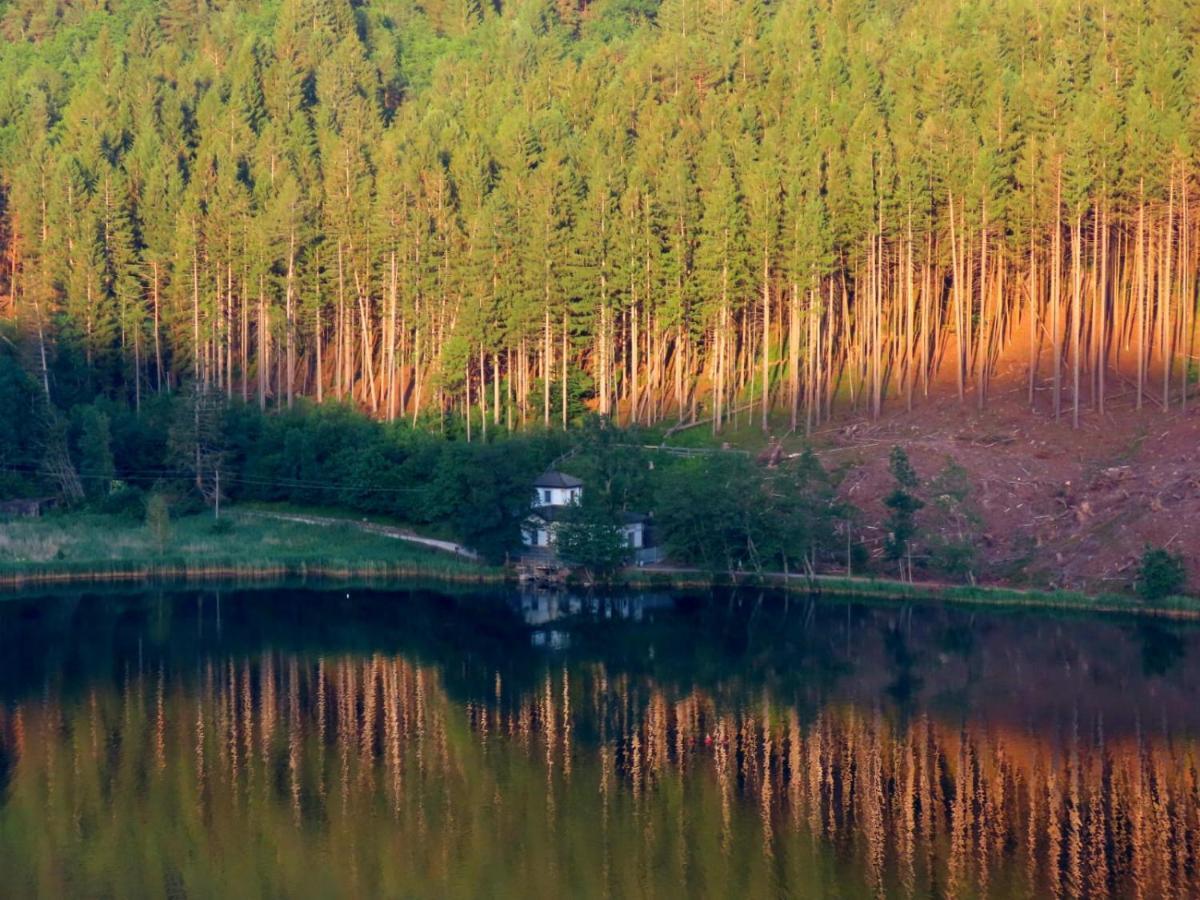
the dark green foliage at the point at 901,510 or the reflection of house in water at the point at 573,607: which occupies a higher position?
the dark green foliage at the point at 901,510

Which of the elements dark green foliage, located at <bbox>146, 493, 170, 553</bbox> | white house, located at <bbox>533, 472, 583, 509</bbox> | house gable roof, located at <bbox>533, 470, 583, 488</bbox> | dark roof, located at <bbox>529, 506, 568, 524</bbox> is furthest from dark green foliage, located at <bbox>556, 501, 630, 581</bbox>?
dark green foliage, located at <bbox>146, 493, 170, 553</bbox>

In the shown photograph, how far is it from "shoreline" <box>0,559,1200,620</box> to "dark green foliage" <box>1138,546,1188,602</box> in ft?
6.49

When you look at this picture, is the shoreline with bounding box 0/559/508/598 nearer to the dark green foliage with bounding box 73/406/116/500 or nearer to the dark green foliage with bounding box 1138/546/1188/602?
the dark green foliage with bounding box 73/406/116/500

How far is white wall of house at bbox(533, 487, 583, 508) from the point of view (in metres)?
63.2

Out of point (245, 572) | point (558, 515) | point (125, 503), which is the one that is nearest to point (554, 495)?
point (558, 515)

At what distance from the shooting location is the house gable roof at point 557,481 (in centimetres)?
6350

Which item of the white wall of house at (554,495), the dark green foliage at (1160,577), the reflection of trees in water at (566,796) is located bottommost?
the reflection of trees in water at (566,796)

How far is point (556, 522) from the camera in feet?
200

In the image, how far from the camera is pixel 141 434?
76938 millimetres

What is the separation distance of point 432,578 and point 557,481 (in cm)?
748

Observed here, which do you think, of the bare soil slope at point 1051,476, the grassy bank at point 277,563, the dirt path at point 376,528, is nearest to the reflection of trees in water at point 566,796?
the grassy bank at point 277,563

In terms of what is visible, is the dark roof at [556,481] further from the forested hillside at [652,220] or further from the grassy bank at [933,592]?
→ the forested hillside at [652,220]

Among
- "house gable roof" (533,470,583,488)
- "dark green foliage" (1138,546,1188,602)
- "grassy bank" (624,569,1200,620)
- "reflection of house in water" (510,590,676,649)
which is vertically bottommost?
"reflection of house in water" (510,590,676,649)

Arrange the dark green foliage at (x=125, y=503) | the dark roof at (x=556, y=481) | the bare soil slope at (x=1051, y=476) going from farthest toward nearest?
the dark green foliage at (x=125, y=503) → the dark roof at (x=556, y=481) → the bare soil slope at (x=1051, y=476)
